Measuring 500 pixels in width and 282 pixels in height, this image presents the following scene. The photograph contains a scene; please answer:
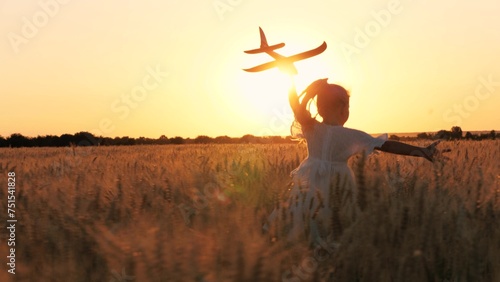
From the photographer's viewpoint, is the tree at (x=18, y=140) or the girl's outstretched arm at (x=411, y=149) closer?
the girl's outstretched arm at (x=411, y=149)

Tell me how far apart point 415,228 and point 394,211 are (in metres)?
0.12

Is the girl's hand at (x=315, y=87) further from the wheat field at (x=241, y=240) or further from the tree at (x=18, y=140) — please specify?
the tree at (x=18, y=140)

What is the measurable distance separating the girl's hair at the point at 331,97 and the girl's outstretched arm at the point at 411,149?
0.37 meters

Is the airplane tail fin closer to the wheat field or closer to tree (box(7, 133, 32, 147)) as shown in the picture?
the wheat field

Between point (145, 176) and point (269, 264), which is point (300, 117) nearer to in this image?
point (145, 176)

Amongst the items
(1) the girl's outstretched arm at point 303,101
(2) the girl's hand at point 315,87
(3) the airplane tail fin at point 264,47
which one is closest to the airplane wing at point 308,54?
(3) the airplane tail fin at point 264,47

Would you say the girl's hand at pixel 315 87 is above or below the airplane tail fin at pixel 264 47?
below

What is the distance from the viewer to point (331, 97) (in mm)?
3547

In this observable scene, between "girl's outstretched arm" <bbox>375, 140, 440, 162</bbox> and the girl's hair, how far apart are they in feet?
1.20

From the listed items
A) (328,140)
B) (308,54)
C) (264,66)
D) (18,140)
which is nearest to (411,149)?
(328,140)

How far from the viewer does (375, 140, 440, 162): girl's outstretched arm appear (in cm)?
333

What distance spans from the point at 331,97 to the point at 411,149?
1.85 feet

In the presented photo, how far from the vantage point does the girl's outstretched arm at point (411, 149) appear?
333 centimetres

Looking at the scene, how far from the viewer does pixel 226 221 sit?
190 centimetres
